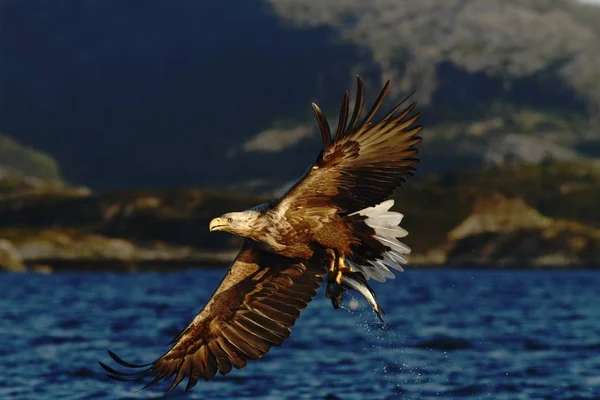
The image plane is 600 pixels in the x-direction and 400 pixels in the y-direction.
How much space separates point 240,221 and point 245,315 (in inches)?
74.0

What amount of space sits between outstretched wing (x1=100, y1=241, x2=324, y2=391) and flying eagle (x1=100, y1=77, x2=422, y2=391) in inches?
0.5

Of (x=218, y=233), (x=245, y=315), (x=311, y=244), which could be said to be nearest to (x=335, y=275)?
(x=311, y=244)

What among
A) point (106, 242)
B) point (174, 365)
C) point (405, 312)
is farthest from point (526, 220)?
point (174, 365)

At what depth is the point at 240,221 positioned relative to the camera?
13.1 metres

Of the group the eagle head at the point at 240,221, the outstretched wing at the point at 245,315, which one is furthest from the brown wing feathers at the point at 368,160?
the outstretched wing at the point at 245,315

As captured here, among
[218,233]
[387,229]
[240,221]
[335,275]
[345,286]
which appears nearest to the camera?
[240,221]

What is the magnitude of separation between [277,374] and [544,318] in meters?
20.8

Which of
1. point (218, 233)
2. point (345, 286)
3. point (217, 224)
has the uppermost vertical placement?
point (218, 233)

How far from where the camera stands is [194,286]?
7206 cm

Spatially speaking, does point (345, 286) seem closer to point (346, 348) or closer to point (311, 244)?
point (311, 244)

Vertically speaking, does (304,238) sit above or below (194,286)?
below

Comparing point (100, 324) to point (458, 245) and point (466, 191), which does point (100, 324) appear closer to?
point (458, 245)

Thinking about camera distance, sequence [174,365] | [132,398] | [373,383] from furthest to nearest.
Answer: [373,383] < [132,398] < [174,365]

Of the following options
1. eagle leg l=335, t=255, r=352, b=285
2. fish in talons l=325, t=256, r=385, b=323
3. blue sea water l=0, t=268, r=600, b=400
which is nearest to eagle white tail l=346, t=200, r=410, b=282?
fish in talons l=325, t=256, r=385, b=323
